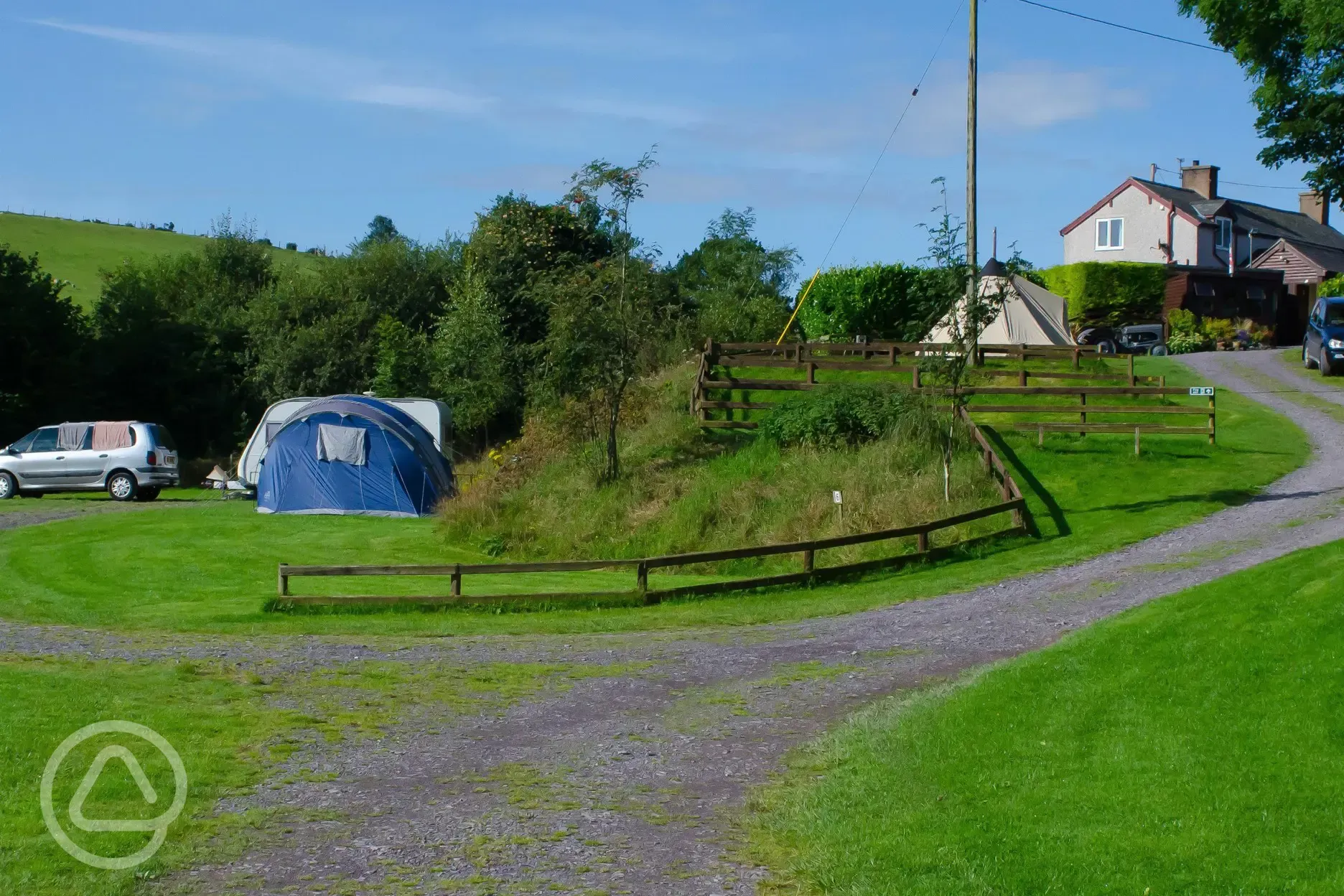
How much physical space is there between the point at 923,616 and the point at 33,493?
26197 mm

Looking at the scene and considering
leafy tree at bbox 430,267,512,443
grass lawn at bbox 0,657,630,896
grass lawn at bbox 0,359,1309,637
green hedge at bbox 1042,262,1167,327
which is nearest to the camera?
grass lawn at bbox 0,657,630,896

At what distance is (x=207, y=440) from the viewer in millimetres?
48625

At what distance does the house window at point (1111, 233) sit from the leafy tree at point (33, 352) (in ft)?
156

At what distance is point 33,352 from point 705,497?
98.6 feet

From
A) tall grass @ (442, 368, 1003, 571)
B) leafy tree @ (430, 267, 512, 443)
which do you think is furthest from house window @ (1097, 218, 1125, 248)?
tall grass @ (442, 368, 1003, 571)

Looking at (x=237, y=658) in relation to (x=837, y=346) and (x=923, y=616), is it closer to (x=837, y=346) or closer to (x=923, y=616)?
(x=923, y=616)

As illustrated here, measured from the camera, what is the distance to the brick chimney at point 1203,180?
66.9 m

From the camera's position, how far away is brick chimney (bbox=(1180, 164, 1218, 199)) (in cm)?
6694

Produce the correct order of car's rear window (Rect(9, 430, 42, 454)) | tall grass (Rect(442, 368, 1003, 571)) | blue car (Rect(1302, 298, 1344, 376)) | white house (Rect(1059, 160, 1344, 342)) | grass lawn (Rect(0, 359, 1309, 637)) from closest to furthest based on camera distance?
grass lawn (Rect(0, 359, 1309, 637)) → tall grass (Rect(442, 368, 1003, 571)) → car's rear window (Rect(9, 430, 42, 454)) → blue car (Rect(1302, 298, 1344, 376)) → white house (Rect(1059, 160, 1344, 342))

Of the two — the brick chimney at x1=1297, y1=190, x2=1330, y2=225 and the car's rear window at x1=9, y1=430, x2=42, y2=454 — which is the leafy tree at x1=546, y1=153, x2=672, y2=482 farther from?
the brick chimney at x1=1297, y1=190, x2=1330, y2=225

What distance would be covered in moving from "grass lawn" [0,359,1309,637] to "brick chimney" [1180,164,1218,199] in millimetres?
41215

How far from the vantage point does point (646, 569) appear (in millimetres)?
18359

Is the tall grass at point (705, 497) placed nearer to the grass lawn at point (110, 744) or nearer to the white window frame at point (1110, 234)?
the grass lawn at point (110, 744)

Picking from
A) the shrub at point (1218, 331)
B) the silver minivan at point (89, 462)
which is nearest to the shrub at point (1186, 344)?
the shrub at point (1218, 331)
